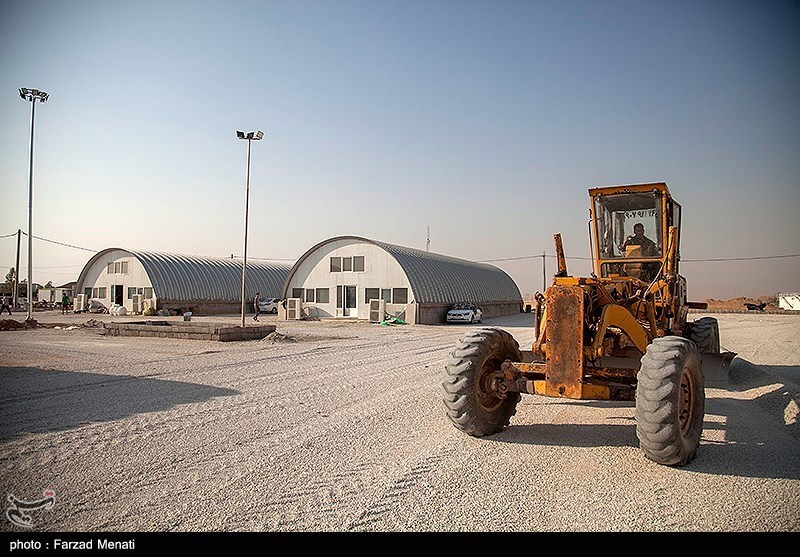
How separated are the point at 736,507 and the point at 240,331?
1878 cm

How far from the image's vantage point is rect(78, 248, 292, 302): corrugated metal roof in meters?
44.4

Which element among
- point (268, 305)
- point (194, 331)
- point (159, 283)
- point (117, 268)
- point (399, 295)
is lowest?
point (194, 331)

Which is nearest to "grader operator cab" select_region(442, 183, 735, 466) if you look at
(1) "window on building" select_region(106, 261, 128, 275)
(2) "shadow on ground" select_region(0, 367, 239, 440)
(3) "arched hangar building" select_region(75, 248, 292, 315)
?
(2) "shadow on ground" select_region(0, 367, 239, 440)

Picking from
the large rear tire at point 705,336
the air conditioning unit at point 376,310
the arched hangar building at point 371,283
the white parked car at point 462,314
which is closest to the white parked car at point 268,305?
the arched hangar building at point 371,283

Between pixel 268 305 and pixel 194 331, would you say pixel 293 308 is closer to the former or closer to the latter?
pixel 268 305

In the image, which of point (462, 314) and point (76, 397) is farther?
point (462, 314)

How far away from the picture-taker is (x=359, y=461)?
255 inches

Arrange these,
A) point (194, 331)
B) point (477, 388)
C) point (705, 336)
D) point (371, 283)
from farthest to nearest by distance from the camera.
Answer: point (371, 283) → point (194, 331) → point (705, 336) → point (477, 388)

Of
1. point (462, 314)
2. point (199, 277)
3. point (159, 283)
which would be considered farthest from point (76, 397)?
point (199, 277)

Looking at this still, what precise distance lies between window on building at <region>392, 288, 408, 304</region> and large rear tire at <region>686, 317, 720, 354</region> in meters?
24.8

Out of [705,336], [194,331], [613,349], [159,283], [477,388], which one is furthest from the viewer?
[159,283]

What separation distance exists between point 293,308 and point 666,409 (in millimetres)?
35541
